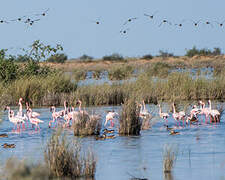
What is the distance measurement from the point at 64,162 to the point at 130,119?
5913mm

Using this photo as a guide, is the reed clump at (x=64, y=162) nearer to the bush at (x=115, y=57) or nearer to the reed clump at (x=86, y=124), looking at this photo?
the reed clump at (x=86, y=124)

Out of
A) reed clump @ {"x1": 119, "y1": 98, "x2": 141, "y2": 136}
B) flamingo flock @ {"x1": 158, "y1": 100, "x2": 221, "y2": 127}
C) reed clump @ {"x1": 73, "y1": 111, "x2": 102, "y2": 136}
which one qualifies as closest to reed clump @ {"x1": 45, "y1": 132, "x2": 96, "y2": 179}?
reed clump @ {"x1": 119, "y1": 98, "x2": 141, "y2": 136}

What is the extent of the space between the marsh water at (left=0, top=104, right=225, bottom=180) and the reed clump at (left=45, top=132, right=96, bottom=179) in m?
0.22

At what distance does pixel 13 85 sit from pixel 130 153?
1429cm

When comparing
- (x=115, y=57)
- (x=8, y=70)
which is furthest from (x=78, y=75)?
(x=115, y=57)

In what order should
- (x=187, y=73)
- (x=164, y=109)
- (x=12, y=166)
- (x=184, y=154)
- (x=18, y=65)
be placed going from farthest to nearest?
(x=18, y=65)
(x=187, y=73)
(x=164, y=109)
(x=184, y=154)
(x=12, y=166)

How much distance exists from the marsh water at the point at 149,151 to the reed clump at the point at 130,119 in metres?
0.23

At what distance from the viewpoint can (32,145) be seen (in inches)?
552

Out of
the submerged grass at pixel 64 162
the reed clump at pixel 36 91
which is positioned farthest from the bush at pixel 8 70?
the submerged grass at pixel 64 162

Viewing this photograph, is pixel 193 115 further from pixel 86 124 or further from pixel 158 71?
pixel 158 71

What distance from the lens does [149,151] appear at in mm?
12531

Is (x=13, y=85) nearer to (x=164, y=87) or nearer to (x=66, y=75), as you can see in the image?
(x=66, y=75)

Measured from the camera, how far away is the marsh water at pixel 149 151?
10078 millimetres

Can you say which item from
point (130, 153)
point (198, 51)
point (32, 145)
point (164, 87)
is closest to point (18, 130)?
point (32, 145)
